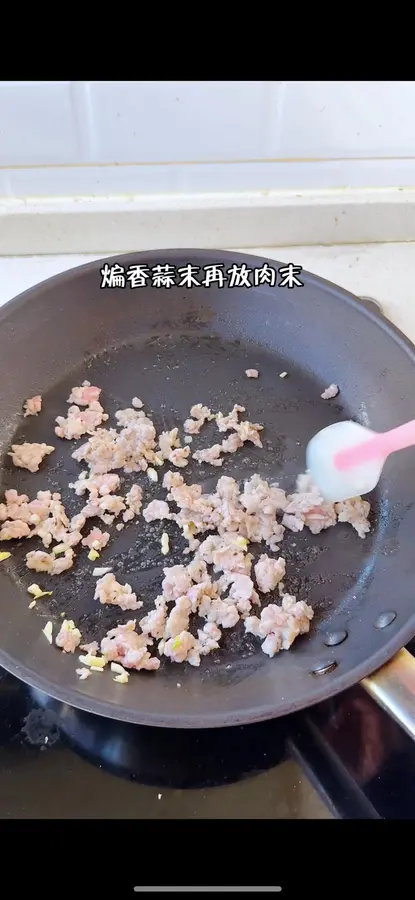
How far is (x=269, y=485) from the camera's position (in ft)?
2.80

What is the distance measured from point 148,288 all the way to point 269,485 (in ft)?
1.03

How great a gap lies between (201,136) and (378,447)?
514 mm

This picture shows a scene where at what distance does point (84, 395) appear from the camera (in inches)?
35.7

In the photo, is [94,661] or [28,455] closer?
[94,661]

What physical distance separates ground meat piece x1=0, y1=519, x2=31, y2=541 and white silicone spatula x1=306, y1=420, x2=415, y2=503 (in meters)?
0.33

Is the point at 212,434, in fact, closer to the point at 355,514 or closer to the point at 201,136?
the point at 355,514

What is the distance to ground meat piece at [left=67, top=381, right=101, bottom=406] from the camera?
0.90 m

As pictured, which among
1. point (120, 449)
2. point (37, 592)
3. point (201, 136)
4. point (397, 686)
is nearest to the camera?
point (397, 686)

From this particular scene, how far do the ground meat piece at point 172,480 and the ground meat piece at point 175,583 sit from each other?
11 centimetres

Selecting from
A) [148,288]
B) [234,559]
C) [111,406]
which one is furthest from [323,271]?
[234,559]

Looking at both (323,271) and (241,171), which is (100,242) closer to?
(241,171)

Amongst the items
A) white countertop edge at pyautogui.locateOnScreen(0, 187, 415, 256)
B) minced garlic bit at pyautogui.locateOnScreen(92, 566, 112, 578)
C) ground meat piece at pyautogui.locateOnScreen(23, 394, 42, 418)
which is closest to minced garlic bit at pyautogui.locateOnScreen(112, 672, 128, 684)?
minced garlic bit at pyautogui.locateOnScreen(92, 566, 112, 578)

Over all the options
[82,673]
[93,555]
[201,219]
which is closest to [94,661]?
[82,673]

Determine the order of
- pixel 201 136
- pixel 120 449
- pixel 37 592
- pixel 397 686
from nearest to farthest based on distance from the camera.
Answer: pixel 397 686, pixel 37 592, pixel 120 449, pixel 201 136
